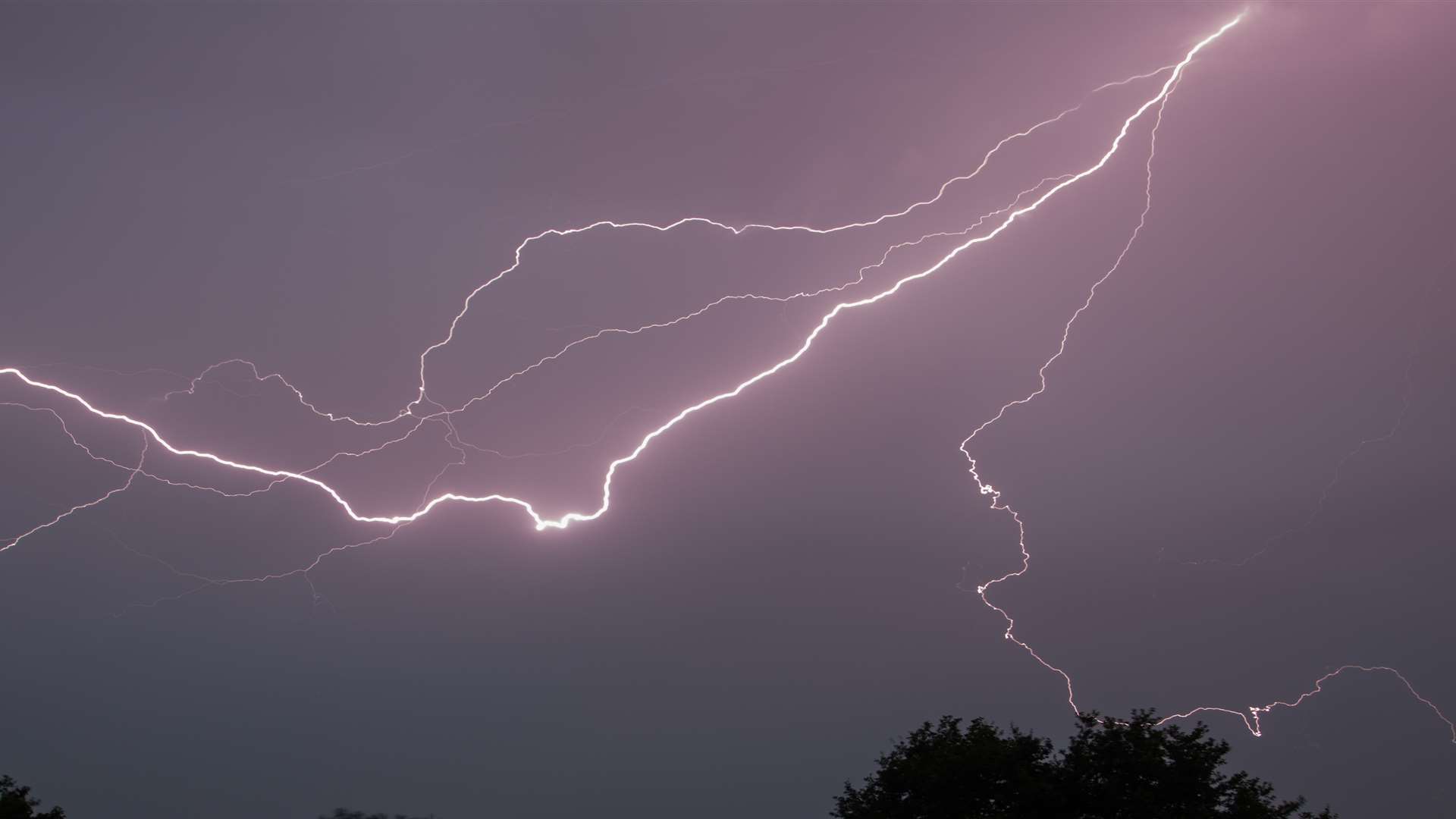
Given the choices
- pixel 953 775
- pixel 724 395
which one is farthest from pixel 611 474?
pixel 953 775

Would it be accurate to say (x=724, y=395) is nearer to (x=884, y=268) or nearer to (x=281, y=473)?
A: (x=884, y=268)

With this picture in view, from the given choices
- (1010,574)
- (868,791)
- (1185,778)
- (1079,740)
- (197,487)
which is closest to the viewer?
(1185,778)

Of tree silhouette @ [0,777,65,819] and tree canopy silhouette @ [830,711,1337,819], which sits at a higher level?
tree canopy silhouette @ [830,711,1337,819]

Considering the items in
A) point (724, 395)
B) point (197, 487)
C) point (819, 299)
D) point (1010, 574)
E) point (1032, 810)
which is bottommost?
point (1032, 810)

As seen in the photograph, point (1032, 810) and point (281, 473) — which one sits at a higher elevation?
point (281, 473)

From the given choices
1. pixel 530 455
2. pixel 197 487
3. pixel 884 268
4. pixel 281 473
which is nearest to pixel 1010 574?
pixel 884 268

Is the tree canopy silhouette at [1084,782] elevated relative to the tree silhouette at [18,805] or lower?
elevated

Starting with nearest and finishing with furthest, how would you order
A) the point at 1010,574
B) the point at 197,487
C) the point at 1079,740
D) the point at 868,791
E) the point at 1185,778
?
the point at 1185,778 → the point at 1079,740 → the point at 868,791 → the point at 197,487 → the point at 1010,574

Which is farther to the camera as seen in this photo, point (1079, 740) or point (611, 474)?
point (611, 474)
